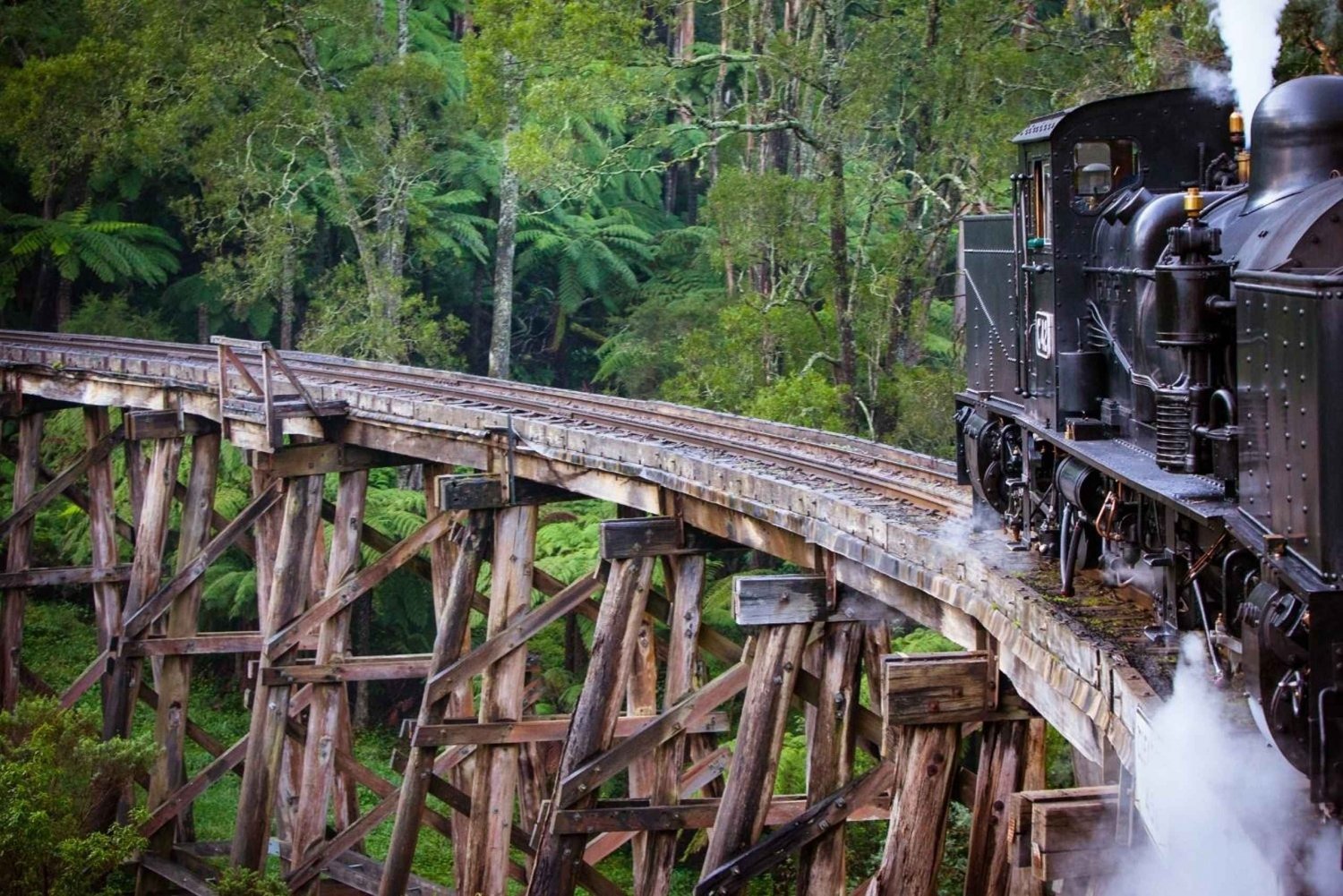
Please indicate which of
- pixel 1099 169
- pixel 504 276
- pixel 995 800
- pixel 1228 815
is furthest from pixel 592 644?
pixel 504 276

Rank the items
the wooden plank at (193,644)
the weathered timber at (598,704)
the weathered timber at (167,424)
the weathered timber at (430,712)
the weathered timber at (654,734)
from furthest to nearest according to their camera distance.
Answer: the weathered timber at (167,424)
the wooden plank at (193,644)
the weathered timber at (430,712)
the weathered timber at (598,704)
the weathered timber at (654,734)

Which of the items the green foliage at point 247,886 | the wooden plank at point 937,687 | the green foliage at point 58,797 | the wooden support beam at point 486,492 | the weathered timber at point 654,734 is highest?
the wooden support beam at point 486,492

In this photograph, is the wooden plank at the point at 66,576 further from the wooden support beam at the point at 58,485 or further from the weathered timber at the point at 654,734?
the weathered timber at the point at 654,734

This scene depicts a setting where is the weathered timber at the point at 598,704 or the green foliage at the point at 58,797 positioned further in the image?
the green foliage at the point at 58,797

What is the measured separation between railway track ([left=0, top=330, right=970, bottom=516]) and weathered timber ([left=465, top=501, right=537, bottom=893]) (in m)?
1.25

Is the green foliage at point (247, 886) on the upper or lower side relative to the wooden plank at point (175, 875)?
upper

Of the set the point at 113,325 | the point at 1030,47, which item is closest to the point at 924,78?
the point at 1030,47

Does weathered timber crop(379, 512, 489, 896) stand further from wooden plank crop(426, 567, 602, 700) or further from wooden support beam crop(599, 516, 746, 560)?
wooden support beam crop(599, 516, 746, 560)

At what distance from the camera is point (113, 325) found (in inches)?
816

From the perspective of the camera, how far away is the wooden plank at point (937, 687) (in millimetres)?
6031

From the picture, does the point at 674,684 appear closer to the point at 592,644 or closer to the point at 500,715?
the point at 500,715

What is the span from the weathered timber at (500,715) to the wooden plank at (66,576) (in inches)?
186

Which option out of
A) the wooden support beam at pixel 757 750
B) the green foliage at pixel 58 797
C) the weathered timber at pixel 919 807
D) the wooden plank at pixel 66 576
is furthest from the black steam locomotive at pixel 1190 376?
the wooden plank at pixel 66 576

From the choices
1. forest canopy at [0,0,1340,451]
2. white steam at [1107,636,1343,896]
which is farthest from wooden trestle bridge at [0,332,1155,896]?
forest canopy at [0,0,1340,451]
